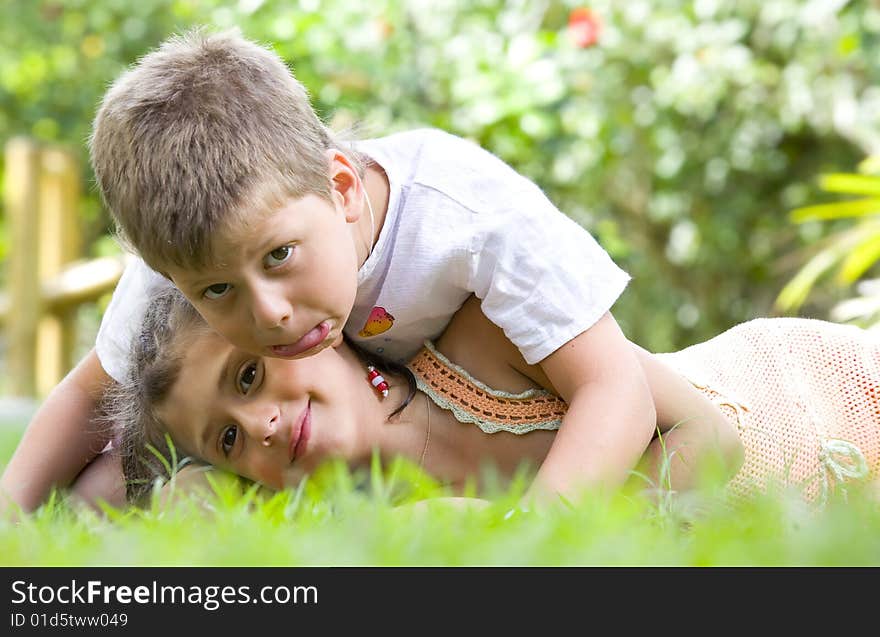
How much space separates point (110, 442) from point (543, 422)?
1027 millimetres

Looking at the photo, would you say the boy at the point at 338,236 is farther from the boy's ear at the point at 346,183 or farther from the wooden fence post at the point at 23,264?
the wooden fence post at the point at 23,264

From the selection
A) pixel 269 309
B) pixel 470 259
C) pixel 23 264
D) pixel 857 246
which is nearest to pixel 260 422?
pixel 269 309

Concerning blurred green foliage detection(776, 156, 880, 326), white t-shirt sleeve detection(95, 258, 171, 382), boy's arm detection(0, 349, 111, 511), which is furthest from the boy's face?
blurred green foliage detection(776, 156, 880, 326)

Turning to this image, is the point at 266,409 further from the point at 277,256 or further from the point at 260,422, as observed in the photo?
the point at 277,256

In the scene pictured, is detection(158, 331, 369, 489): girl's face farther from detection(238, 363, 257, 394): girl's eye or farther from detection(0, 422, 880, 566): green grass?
detection(0, 422, 880, 566): green grass

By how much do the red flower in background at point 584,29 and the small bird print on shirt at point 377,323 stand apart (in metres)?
3.42

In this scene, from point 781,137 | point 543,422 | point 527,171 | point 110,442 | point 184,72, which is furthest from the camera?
point 781,137

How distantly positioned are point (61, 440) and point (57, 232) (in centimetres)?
538

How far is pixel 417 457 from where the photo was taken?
2393 millimetres

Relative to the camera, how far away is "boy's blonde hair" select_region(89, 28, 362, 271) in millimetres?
1869

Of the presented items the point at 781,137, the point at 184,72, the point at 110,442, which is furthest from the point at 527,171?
the point at 184,72

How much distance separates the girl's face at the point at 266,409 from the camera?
2211 mm

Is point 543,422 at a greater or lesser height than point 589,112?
greater

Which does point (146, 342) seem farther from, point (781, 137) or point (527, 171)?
point (781, 137)
